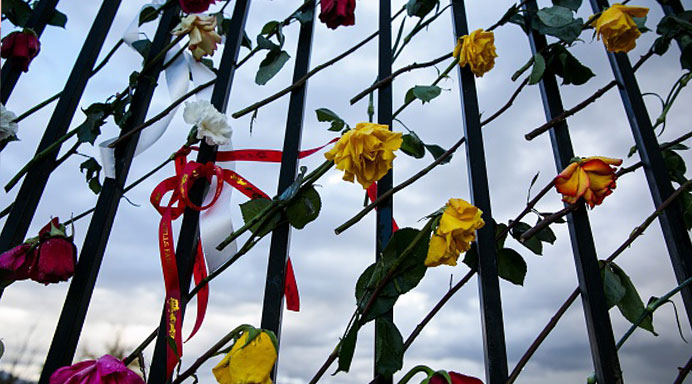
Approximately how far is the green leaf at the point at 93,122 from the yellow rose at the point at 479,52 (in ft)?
2.37

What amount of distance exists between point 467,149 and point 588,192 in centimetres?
19

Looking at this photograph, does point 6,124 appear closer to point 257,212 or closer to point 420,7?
point 257,212

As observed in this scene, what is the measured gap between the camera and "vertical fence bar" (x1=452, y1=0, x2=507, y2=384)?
24.5 inches

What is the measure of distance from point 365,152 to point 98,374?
439 millimetres

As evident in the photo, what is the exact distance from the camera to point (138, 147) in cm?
87

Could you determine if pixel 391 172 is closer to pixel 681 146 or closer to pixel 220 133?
pixel 220 133

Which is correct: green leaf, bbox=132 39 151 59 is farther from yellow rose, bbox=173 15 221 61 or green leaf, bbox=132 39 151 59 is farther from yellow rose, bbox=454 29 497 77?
yellow rose, bbox=454 29 497 77

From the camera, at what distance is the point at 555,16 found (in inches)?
33.3

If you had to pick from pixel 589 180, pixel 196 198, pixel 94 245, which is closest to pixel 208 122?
pixel 196 198

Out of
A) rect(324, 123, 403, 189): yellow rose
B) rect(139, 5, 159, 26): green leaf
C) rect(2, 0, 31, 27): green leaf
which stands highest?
rect(2, 0, 31, 27): green leaf

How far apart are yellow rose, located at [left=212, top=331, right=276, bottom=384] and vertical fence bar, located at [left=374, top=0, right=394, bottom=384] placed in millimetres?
160

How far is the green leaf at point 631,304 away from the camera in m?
0.73

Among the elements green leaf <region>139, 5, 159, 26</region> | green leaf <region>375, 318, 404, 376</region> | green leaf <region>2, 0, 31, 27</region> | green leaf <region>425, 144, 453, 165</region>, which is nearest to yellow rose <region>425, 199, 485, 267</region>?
green leaf <region>375, 318, 404, 376</region>

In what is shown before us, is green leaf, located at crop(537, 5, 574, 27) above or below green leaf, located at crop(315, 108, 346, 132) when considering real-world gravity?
above
